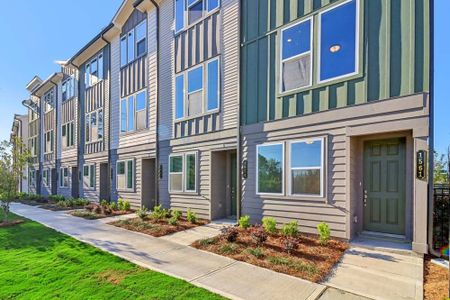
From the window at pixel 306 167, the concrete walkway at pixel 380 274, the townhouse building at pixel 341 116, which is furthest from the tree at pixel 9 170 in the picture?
the concrete walkway at pixel 380 274

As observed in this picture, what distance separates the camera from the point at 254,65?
7.63m

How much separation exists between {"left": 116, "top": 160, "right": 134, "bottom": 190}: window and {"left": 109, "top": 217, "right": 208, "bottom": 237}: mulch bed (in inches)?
134

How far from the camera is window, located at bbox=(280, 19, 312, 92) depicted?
6.55 meters

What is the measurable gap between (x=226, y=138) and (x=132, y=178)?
5882 mm

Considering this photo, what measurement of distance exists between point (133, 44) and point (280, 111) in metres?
8.84

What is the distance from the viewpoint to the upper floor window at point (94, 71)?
14681 mm

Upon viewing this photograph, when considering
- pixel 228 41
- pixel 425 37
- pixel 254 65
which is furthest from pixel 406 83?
pixel 228 41

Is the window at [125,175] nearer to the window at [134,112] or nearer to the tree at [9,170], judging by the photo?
the window at [134,112]

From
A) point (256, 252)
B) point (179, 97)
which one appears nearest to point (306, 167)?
point (256, 252)

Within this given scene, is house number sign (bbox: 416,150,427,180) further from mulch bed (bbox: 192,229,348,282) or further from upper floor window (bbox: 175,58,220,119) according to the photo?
upper floor window (bbox: 175,58,220,119)

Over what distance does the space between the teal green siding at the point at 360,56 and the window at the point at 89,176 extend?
425 inches

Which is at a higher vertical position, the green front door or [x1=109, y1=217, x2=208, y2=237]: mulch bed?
the green front door

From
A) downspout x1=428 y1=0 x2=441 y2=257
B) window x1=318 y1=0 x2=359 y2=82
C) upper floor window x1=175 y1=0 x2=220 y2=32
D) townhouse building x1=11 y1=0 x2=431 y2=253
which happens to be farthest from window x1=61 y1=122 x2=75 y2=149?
downspout x1=428 y1=0 x2=441 y2=257

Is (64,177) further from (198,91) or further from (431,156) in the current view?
(431,156)
